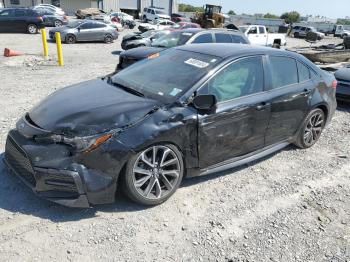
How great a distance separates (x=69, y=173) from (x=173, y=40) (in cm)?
847

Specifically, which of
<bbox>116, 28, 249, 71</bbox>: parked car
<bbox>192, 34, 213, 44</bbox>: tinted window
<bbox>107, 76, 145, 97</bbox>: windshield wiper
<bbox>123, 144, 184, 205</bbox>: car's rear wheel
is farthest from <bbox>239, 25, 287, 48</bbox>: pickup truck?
<bbox>123, 144, 184, 205</bbox>: car's rear wheel

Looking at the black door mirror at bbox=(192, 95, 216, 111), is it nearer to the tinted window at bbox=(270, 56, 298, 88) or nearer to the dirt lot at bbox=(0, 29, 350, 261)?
the dirt lot at bbox=(0, 29, 350, 261)

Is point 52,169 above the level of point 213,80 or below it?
below

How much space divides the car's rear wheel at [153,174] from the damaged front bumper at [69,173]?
6.7 inches

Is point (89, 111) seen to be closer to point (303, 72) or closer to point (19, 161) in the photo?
point (19, 161)

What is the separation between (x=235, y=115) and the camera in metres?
3.99

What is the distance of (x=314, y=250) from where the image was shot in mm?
3250

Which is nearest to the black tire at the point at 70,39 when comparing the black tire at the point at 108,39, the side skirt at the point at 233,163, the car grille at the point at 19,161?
the black tire at the point at 108,39

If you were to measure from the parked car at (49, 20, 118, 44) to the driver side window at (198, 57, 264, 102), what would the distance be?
17.5 metres

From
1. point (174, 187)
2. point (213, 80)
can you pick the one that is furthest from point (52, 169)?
point (213, 80)

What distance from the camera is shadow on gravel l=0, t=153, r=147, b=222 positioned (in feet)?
11.2

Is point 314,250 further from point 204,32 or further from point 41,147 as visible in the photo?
point 204,32

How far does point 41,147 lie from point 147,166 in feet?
3.38

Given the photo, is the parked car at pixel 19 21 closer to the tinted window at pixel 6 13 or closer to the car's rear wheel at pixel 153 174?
the tinted window at pixel 6 13
